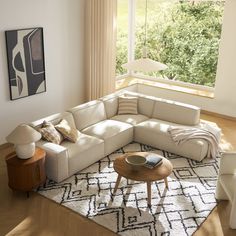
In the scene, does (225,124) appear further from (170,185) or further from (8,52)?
(8,52)

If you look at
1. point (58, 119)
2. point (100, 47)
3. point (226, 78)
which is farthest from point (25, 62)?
point (226, 78)

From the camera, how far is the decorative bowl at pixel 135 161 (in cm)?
442

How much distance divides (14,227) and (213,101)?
4886mm

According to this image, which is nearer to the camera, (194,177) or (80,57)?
(194,177)

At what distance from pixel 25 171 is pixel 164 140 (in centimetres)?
232

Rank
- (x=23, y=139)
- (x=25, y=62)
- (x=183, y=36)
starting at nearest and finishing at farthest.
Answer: (x=23, y=139) → (x=25, y=62) → (x=183, y=36)

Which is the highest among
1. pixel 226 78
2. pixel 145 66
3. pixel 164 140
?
pixel 145 66

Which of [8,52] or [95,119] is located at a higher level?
[8,52]

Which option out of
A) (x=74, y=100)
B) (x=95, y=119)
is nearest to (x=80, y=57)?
(x=74, y=100)

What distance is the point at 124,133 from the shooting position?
5.80 m

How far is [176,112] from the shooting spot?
242 inches

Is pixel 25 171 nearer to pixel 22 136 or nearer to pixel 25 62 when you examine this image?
pixel 22 136

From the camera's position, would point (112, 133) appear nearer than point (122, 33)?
Yes

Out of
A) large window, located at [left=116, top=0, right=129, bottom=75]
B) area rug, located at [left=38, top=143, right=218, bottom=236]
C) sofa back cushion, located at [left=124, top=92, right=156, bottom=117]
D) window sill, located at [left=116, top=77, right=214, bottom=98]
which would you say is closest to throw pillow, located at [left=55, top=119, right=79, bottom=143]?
area rug, located at [left=38, top=143, right=218, bottom=236]
